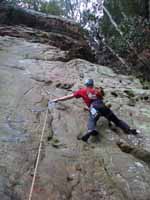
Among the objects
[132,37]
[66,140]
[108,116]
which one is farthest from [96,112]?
[132,37]

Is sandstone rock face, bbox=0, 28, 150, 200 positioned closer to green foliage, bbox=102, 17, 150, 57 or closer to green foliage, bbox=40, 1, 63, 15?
green foliage, bbox=102, 17, 150, 57

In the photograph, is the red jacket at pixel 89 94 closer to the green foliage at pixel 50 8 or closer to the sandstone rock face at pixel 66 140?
the sandstone rock face at pixel 66 140

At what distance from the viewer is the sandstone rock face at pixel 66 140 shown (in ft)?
Result: 19.0

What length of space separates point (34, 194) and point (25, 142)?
166 cm

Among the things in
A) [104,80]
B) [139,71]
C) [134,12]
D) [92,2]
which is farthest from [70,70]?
[92,2]

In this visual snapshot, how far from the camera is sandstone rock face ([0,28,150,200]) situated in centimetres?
578

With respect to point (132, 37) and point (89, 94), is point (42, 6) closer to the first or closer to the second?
point (132, 37)

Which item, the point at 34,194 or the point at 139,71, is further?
the point at 139,71

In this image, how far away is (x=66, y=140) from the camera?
7332mm

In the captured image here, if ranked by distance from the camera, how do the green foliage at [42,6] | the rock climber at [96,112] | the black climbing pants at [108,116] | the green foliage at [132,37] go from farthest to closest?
1. the green foliage at [42,6]
2. the green foliage at [132,37]
3. the black climbing pants at [108,116]
4. the rock climber at [96,112]

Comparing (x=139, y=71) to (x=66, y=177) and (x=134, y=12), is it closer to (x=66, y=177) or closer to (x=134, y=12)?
(x=134, y=12)

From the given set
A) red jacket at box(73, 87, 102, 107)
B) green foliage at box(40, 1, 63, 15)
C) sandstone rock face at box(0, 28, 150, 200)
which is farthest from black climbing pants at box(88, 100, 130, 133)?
green foliage at box(40, 1, 63, 15)

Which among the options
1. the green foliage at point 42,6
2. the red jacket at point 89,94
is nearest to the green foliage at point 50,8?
the green foliage at point 42,6

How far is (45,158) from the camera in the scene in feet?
21.2
